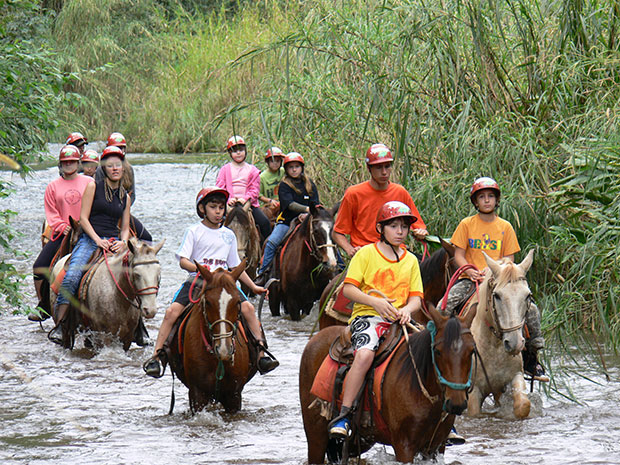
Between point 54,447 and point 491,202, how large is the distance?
427cm

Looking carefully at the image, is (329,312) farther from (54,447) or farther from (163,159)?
(163,159)

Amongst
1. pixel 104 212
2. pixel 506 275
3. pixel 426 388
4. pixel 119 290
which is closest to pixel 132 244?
pixel 119 290

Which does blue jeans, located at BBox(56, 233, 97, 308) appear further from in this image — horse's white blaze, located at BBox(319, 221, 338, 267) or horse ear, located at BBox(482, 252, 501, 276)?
horse ear, located at BBox(482, 252, 501, 276)

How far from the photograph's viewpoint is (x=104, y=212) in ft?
36.4

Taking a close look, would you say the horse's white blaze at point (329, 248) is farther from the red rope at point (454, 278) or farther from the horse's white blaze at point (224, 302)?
the horse's white blaze at point (224, 302)

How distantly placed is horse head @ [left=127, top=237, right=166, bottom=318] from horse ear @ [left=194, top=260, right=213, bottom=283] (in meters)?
2.38

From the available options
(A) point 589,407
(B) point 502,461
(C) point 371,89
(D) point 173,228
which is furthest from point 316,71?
(D) point 173,228

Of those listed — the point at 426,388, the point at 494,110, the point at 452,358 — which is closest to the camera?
the point at 452,358

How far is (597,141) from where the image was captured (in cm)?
872

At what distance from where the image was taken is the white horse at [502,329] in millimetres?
7645

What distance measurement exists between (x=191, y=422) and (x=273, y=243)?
6.51 meters

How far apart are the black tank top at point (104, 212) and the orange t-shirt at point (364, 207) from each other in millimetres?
3270

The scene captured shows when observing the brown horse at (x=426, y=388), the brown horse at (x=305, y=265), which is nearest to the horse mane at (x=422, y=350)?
the brown horse at (x=426, y=388)

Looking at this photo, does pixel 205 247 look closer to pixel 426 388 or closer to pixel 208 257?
pixel 208 257
